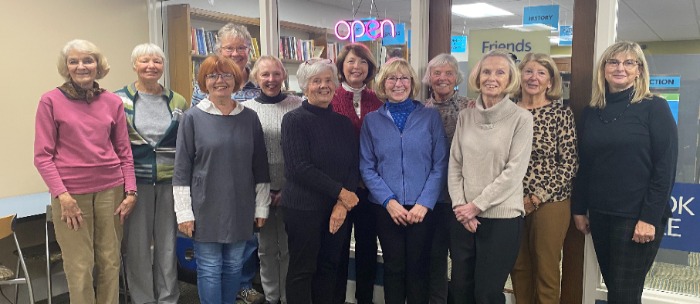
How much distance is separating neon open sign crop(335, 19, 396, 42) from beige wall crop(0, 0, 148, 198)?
1.85m

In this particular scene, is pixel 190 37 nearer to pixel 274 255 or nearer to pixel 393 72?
pixel 274 255

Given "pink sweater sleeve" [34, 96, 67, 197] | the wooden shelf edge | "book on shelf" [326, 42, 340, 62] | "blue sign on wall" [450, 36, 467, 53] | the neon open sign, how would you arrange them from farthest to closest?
the wooden shelf edge, "book on shelf" [326, 42, 340, 62], the neon open sign, "blue sign on wall" [450, 36, 467, 53], "pink sweater sleeve" [34, 96, 67, 197]

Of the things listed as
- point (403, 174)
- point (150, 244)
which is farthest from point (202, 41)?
point (403, 174)

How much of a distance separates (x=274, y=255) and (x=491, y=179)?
1394mm

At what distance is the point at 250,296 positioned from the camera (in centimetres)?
304

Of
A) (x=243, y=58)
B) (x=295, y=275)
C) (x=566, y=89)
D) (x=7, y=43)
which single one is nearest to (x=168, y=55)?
(x=7, y=43)

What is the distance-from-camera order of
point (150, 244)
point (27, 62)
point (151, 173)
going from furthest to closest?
point (27, 62)
point (150, 244)
point (151, 173)

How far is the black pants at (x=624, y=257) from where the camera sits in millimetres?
2146

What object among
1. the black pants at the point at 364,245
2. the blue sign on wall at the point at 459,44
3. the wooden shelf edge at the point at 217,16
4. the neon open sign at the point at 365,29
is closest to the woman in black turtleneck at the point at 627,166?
the blue sign on wall at the point at 459,44

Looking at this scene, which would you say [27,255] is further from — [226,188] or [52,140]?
[226,188]

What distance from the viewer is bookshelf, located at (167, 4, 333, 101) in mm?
4059

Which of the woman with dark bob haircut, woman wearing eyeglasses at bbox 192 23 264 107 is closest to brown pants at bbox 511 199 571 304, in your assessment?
the woman with dark bob haircut

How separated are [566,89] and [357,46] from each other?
3.64ft

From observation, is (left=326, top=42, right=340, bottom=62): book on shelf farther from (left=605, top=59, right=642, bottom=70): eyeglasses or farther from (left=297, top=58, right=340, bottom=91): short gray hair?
(left=605, top=59, right=642, bottom=70): eyeglasses
